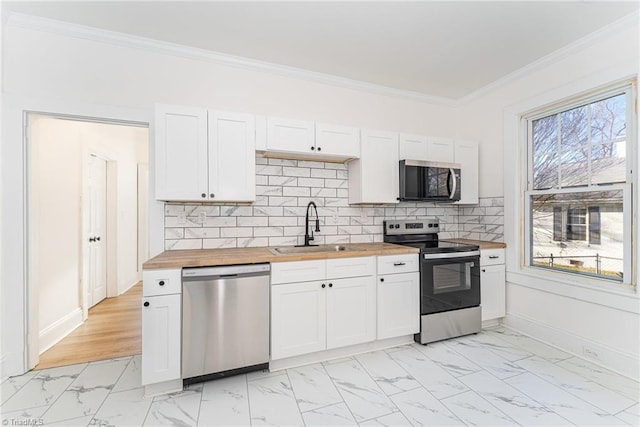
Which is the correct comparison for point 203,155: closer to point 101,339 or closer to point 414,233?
point 101,339

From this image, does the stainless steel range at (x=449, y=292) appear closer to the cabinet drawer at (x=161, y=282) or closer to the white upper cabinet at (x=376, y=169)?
the white upper cabinet at (x=376, y=169)

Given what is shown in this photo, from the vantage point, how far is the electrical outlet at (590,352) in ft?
7.72

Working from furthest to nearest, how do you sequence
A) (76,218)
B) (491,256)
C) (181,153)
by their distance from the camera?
1. (76,218)
2. (491,256)
3. (181,153)

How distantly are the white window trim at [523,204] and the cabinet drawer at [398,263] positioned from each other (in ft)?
4.04

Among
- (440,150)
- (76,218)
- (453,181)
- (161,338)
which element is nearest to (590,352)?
(453,181)

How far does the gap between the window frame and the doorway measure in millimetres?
3786

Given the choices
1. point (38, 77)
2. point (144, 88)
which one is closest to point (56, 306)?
point (38, 77)

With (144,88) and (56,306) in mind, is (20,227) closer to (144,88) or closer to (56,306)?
(56,306)

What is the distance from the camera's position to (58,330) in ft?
9.16

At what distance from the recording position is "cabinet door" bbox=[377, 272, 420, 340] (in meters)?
2.57

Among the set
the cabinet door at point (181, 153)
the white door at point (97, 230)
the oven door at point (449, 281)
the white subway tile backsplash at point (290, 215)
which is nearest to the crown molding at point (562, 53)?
the white subway tile backsplash at point (290, 215)

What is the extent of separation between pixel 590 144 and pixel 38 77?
4.60 m

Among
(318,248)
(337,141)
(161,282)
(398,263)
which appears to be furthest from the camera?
(318,248)

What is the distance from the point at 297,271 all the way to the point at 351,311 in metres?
0.62
